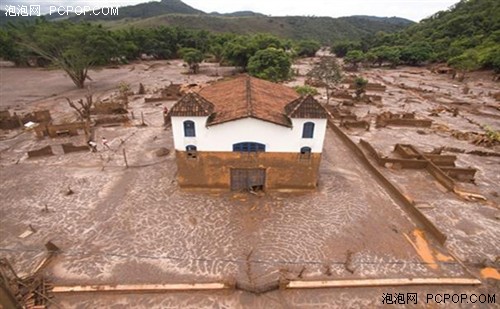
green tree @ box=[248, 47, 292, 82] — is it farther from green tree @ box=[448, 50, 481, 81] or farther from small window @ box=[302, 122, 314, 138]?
green tree @ box=[448, 50, 481, 81]

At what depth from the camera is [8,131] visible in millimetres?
34750

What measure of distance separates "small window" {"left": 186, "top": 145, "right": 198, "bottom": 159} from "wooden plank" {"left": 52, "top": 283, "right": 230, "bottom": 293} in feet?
31.4

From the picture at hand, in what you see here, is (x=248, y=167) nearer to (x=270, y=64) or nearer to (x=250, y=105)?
(x=250, y=105)

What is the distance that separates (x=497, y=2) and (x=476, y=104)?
89.0 meters

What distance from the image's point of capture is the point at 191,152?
21.6 meters

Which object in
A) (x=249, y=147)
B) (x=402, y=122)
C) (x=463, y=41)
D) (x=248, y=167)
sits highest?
(x=463, y=41)

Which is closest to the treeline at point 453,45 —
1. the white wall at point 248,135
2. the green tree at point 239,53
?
the green tree at point 239,53

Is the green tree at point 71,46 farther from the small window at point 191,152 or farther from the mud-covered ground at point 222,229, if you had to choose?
the small window at point 191,152

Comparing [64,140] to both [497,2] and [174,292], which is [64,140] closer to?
[174,292]

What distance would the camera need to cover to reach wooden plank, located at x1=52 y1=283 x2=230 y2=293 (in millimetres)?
14578

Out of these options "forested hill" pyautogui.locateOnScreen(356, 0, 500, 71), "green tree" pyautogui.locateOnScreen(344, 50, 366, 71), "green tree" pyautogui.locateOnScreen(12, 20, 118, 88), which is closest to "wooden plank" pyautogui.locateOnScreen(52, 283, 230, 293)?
"green tree" pyautogui.locateOnScreen(12, 20, 118, 88)

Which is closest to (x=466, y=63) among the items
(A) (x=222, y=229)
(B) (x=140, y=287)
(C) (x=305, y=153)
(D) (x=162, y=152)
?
(C) (x=305, y=153)

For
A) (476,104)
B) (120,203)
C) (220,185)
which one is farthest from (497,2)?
(120,203)

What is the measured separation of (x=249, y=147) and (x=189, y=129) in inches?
182
